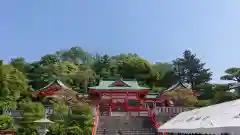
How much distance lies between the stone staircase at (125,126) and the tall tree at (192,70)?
29.8 meters

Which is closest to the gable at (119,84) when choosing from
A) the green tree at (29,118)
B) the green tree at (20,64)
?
the green tree at (29,118)

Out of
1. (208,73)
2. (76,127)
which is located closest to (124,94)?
(76,127)

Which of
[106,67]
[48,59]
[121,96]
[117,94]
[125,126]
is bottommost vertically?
[125,126]

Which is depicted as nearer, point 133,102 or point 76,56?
point 133,102

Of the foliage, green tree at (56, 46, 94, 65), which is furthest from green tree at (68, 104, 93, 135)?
green tree at (56, 46, 94, 65)

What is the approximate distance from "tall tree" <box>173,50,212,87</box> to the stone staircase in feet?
97.7

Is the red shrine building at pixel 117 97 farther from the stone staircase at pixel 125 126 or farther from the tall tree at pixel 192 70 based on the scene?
the tall tree at pixel 192 70

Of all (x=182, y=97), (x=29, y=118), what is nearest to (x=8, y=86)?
(x=29, y=118)

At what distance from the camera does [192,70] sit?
5722 centimetres

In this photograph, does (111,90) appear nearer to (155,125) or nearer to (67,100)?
(67,100)

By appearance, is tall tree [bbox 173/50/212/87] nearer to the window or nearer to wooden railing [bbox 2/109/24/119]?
the window

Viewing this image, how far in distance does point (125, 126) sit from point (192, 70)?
3479 centimetres

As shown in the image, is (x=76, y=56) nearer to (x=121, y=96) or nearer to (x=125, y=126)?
(x=121, y=96)

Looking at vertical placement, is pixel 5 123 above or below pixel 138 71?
below
